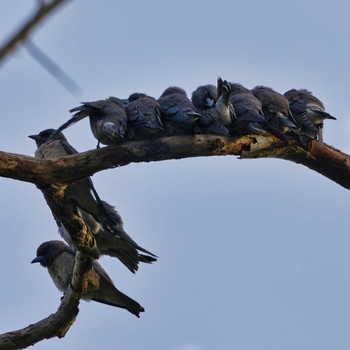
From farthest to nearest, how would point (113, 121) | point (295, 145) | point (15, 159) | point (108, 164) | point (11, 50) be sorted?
point (295, 145)
point (113, 121)
point (108, 164)
point (15, 159)
point (11, 50)

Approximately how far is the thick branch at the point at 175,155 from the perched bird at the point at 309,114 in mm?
108

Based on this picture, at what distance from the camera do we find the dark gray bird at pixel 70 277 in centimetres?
701

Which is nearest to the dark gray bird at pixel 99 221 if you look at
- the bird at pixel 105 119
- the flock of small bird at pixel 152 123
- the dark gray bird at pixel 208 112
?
the flock of small bird at pixel 152 123

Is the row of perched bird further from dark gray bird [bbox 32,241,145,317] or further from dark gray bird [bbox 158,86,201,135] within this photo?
dark gray bird [bbox 32,241,145,317]

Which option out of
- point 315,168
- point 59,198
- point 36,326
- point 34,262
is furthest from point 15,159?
point 34,262

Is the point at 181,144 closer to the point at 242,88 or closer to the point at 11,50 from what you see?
the point at 242,88

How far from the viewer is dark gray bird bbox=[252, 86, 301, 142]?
20.5 feet

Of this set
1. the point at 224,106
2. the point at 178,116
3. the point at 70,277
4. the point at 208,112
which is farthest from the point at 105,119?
the point at 70,277

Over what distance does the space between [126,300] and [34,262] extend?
180 centimetres

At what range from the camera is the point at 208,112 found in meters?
6.00

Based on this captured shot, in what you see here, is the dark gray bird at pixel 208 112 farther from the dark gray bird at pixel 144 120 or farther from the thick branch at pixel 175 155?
the dark gray bird at pixel 144 120

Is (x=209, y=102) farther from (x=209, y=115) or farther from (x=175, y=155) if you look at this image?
(x=175, y=155)

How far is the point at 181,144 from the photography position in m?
5.61

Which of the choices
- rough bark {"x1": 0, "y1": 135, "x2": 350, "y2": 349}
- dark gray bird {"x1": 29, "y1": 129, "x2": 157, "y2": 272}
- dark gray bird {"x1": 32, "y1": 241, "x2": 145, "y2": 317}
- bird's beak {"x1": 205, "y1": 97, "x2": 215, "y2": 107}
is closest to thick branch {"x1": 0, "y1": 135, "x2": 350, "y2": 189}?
rough bark {"x1": 0, "y1": 135, "x2": 350, "y2": 349}
